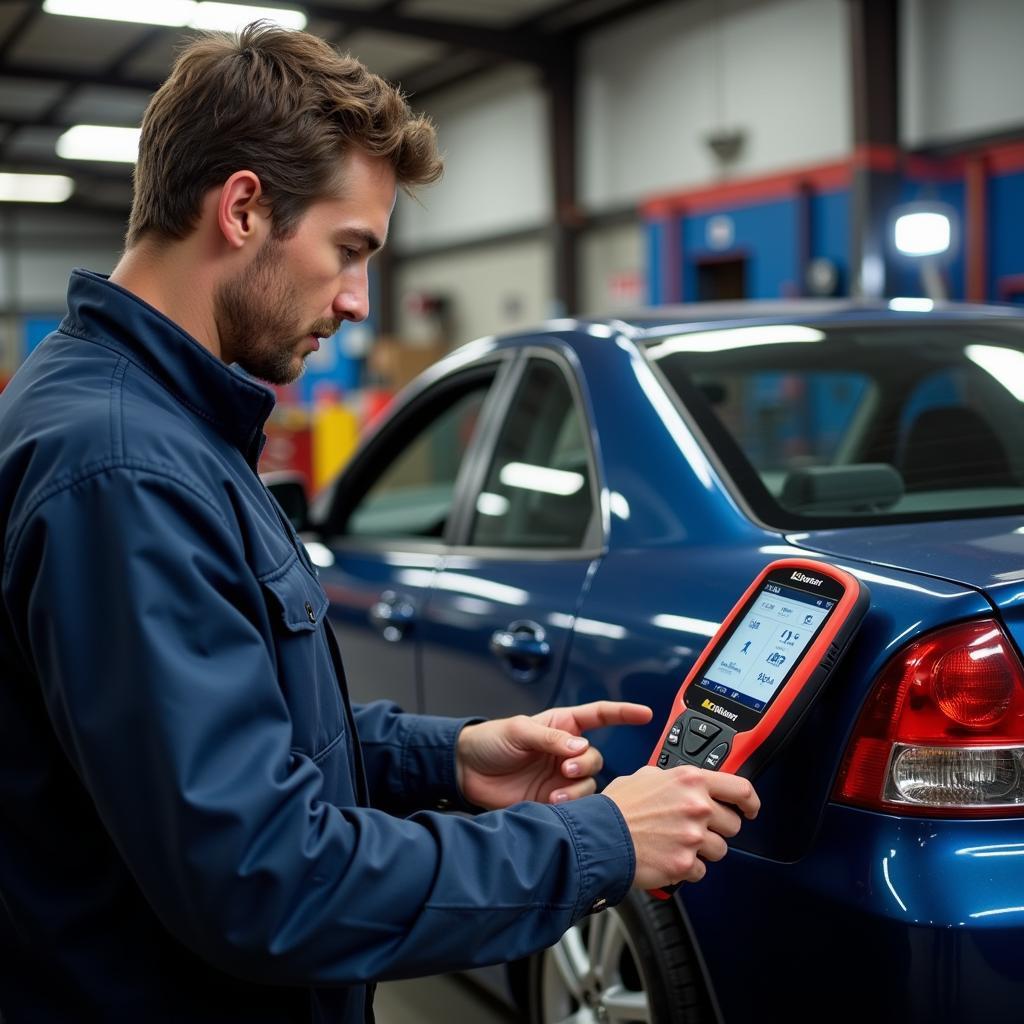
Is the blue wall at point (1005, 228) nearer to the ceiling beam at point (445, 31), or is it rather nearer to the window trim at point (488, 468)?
the ceiling beam at point (445, 31)

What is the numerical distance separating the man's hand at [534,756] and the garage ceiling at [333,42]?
9232mm

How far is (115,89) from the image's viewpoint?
13.6 m

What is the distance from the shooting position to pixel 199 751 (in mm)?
975

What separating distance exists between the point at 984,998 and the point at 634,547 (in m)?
0.85

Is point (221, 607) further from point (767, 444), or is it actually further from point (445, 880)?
point (767, 444)

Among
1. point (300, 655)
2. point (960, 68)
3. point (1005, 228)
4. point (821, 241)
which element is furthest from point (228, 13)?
point (300, 655)

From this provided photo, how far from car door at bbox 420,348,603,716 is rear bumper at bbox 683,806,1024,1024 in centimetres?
59

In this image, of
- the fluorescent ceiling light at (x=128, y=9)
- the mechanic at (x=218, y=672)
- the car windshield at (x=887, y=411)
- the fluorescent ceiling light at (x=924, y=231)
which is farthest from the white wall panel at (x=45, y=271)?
the mechanic at (x=218, y=672)

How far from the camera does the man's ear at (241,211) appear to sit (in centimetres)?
114

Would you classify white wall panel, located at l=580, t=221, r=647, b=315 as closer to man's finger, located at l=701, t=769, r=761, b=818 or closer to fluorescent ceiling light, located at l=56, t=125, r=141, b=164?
fluorescent ceiling light, located at l=56, t=125, r=141, b=164

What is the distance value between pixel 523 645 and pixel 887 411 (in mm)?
952

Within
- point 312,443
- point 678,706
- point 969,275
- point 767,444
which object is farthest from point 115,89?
point 678,706

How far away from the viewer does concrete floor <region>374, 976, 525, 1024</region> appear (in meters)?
2.71

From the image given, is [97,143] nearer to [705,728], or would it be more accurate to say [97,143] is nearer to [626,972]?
[626,972]
